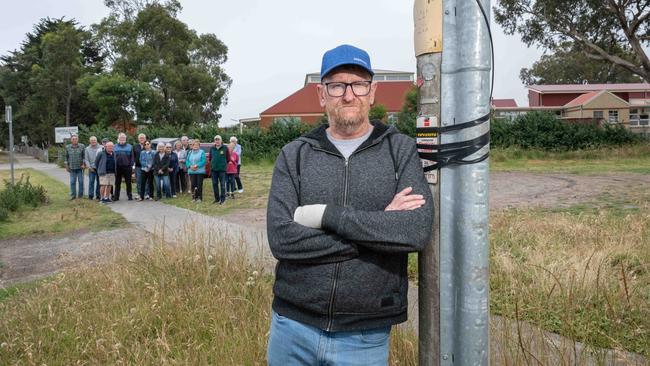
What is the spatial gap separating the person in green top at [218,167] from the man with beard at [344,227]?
12.1 metres

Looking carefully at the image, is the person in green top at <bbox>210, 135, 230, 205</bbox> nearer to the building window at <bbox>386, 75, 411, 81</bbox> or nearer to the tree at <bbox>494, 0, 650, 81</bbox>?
the tree at <bbox>494, 0, 650, 81</bbox>

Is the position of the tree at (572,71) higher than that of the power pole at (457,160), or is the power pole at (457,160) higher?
the tree at (572,71)

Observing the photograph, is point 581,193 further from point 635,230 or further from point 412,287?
point 412,287

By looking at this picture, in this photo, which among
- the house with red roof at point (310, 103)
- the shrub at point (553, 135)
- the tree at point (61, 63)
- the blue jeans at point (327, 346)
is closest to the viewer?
the blue jeans at point (327, 346)

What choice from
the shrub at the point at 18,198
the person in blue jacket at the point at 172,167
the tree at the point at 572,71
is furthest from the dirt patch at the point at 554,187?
the tree at the point at 572,71

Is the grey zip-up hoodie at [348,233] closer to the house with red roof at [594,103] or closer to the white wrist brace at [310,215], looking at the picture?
the white wrist brace at [310,215]

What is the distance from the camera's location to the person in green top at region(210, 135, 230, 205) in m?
14.2

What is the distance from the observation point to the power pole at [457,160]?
2.05 meters

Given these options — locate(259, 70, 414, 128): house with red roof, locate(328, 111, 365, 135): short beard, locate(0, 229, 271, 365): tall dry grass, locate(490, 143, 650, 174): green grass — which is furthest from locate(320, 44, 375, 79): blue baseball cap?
locate(259, 70, 414, 128): house with red roof

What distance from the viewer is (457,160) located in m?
2.10

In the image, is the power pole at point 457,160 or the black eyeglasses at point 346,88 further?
the black eyeglasses at point 346,88

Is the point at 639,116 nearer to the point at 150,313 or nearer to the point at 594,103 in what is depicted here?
the point at 594,103

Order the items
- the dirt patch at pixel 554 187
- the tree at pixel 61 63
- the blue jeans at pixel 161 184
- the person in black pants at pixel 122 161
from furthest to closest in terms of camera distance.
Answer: the tree at pixel 61 63, the blue jeans at pixel 161 184, the person in black pants at pixel 122 161, the dirt patch at pixel 554 187

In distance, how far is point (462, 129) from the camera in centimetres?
208
